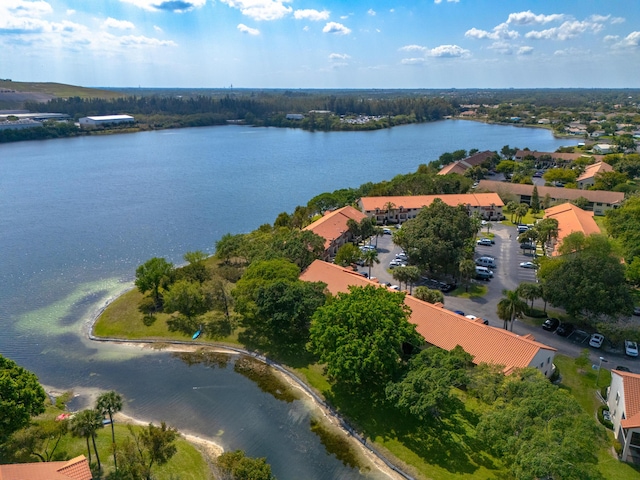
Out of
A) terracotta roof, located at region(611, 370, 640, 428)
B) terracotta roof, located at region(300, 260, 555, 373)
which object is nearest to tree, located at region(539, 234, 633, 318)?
terracotta roof, located at region(300, 260, 555, 373)

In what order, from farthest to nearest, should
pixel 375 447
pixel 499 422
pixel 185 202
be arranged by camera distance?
1. pixel 185 202
2. pixel 375 447
3. pixel 499 422

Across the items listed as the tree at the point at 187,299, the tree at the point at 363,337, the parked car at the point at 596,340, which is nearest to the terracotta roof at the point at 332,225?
the tree at the point at 187,299

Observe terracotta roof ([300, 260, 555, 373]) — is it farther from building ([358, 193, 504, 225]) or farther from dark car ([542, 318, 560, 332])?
building ([358, 193, 504, 225])

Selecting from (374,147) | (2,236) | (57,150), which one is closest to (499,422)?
(2,236)

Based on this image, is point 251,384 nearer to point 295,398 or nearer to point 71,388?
point 295,398

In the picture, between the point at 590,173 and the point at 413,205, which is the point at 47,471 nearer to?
the point at 413,205

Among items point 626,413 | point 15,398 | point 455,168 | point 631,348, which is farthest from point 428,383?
point 455,168

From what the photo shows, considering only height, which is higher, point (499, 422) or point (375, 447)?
point (499, 422)

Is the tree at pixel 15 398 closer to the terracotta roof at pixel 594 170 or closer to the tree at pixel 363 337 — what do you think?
the tree at pixel 363 337
